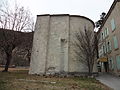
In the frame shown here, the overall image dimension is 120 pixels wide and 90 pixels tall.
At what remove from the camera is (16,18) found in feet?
70.9

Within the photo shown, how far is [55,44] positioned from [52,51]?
3.49 feet

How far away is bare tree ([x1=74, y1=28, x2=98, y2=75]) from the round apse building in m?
0.62

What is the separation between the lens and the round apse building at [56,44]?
53.3 feet

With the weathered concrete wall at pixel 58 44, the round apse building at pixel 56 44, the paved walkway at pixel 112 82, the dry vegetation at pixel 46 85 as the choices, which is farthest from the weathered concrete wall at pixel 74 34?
the dry vegetation at pixel 46 85

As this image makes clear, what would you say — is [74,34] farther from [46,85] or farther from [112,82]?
[46,85]

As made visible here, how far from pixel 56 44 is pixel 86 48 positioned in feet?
13.5

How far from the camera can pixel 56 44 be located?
55.8 feet

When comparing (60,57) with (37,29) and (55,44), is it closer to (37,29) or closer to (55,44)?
(55,44)

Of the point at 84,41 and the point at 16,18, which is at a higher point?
the point at 16,18

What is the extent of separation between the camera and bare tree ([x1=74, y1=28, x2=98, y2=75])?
15.5 m

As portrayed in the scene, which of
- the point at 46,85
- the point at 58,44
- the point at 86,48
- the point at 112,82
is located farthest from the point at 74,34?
the point at 46,85

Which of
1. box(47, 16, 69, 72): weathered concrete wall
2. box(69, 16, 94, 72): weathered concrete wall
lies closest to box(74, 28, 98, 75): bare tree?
box(69, 16, 94, 72): weathered concrete wall

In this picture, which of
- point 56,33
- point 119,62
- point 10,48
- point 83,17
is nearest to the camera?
point 119,62

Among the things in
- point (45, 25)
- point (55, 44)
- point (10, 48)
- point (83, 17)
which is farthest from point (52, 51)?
point (10, 48)
